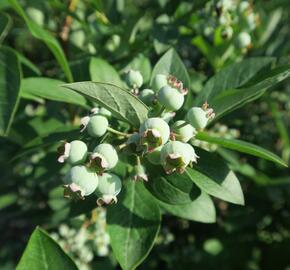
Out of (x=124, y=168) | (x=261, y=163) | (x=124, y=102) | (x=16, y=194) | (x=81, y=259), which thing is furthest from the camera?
(x=16, y=194)

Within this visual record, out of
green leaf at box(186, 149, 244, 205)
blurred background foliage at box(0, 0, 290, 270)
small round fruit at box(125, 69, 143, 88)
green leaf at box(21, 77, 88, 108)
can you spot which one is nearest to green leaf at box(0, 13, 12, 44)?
blurred background foliage at box(0, 0, 290, 270)

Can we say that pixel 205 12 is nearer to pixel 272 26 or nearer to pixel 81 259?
pixel 272 26

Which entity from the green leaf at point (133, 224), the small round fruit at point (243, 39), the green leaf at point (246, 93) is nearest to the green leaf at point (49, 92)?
the green leaf at point (133, 224)

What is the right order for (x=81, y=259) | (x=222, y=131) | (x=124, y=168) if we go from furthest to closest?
1. (x=81, y=259)
2. (x=222, y=131)
3. (x=124, y=168)

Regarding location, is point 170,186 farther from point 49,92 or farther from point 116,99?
point 49,92

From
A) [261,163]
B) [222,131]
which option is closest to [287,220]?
[261,163]

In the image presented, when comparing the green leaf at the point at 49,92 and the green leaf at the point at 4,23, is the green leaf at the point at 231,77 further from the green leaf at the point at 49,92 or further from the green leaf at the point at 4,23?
the green leaf at the point at 4,23
